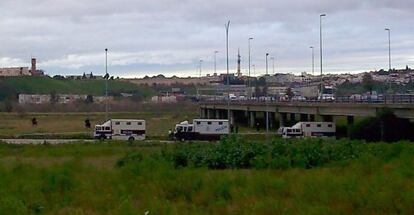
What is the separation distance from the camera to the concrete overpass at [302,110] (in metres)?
66.5

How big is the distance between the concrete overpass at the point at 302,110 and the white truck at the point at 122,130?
21.1 m

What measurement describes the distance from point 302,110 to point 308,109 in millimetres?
2418

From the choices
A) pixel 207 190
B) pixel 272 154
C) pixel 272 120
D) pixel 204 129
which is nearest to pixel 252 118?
pixel 272 120

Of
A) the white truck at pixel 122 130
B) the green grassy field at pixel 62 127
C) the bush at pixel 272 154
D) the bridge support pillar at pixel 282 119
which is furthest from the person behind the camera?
the bridge support pillar at pixel 282 119

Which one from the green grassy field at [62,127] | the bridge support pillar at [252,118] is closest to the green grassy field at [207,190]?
the green grassy field at [62,127]

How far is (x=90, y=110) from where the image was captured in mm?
185875

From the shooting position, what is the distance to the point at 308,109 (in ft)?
302

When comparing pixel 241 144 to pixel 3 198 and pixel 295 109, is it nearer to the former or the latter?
pixel 3 198

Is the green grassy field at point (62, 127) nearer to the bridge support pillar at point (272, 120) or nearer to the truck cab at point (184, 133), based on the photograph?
the truck cab at point (184, 133)

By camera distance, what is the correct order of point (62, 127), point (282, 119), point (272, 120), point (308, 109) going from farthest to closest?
point (272, 120) < point (62, 127) < point (282, 119) < point (308, 109)

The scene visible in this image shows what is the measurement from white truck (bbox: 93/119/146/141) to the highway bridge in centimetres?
2107

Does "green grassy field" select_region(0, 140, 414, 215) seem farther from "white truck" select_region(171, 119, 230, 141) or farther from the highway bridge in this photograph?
"white truck" select_region(171, 119, 230, 141)

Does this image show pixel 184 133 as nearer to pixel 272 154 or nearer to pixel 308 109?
pixel 308 109

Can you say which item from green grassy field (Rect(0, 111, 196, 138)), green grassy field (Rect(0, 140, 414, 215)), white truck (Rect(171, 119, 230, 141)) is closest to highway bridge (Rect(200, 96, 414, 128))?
green grassy field (Rect(0, 111, 196, 138))
